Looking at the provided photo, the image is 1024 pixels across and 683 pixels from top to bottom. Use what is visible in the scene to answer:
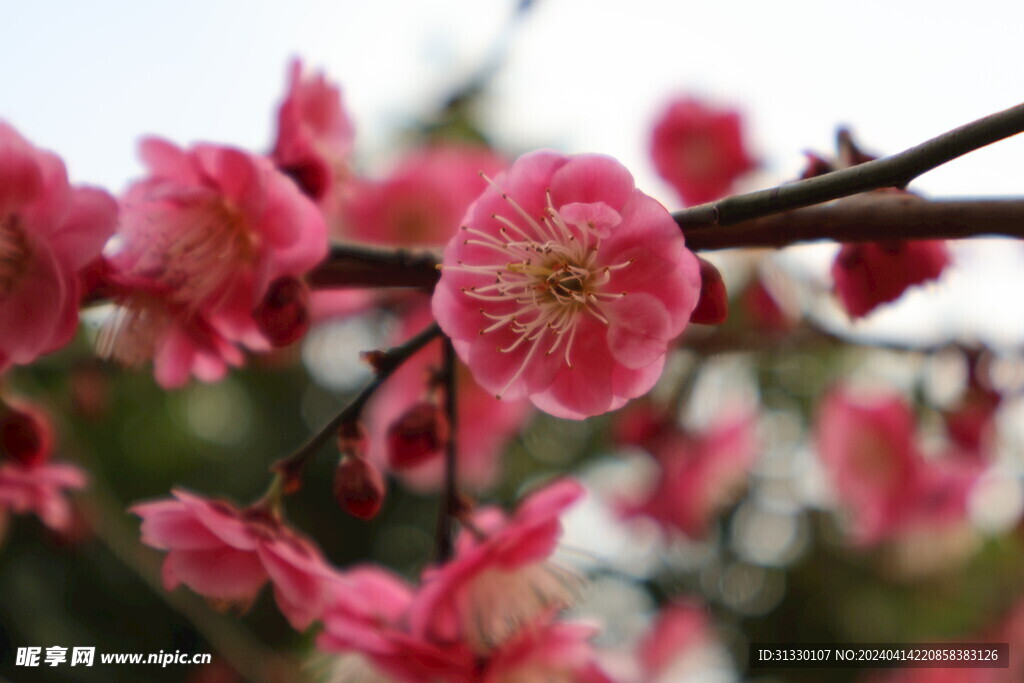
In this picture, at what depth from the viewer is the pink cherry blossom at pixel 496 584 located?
590 millimetres

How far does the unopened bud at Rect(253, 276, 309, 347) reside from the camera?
0.53 metres

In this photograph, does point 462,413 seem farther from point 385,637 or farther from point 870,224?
point 870,224

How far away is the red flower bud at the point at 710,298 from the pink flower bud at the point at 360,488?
0.26m

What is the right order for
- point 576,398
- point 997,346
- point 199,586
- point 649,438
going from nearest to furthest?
1. point 576,398
2. point 199,586
3. point 997,346
4. point 649,438

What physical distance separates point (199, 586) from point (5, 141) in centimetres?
32

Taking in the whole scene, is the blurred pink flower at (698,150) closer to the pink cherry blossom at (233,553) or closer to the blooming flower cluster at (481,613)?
the blooming flower cluster at (481,613)

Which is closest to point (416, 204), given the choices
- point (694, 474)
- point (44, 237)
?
point (694, 474)

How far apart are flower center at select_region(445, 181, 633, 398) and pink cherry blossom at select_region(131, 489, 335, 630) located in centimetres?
21

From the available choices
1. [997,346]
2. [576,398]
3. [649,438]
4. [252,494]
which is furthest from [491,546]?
[252,494]

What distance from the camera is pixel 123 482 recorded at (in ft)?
6.04

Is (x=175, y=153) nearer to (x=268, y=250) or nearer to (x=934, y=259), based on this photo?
(x=268, y=250)

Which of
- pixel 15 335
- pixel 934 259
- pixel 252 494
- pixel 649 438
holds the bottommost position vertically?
pixel 15 335

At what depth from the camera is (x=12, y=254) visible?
1.80 ft

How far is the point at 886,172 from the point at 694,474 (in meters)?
1.11
